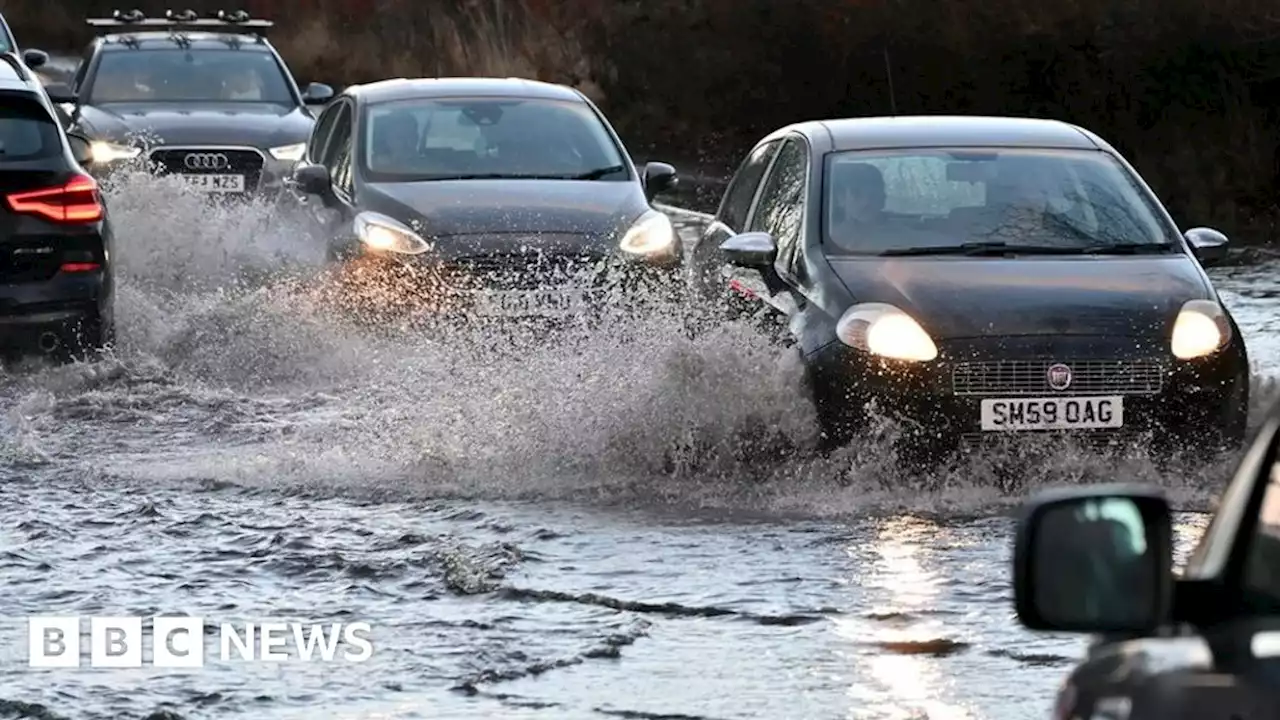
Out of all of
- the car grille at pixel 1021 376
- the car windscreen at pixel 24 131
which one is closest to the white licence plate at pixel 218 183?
the car windscreen at pixel 24 131

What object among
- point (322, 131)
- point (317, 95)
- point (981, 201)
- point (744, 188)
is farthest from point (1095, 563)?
point (317, 95)

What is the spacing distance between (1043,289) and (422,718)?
4355 millimetres

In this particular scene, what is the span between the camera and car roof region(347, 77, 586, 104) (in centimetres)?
1722

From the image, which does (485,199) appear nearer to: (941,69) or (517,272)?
(517,272)

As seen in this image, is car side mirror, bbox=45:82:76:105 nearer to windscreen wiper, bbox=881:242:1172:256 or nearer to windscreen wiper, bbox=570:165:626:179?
windscreen wiper, bbox=570:165:626:179

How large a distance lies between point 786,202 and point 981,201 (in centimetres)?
89

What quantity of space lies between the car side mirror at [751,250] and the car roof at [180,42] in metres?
13.4

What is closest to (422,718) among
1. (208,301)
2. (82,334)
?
(82,334)

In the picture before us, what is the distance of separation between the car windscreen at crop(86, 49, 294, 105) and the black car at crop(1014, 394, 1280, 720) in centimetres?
2037

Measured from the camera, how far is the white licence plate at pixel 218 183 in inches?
845

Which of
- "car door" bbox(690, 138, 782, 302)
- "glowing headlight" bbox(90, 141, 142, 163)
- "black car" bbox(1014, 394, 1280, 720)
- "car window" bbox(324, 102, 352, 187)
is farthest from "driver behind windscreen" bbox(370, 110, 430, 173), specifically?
"black car" bbox(1014, 394, 1280, 720)

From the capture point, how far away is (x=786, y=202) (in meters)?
12.4

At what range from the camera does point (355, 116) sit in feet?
55.8

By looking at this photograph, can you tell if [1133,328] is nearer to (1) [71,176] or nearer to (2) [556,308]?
(2) [556,308]
